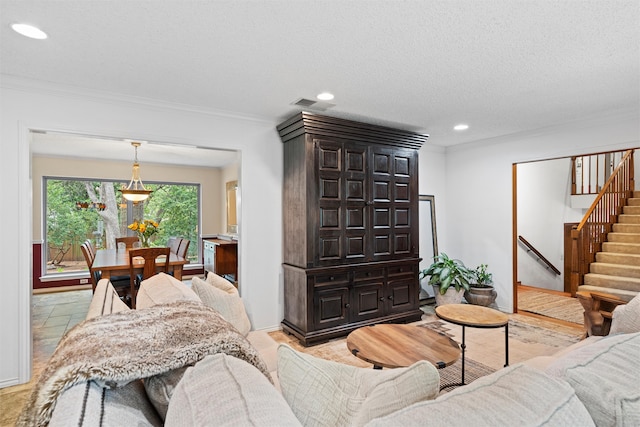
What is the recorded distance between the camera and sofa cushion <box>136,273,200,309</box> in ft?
5.40

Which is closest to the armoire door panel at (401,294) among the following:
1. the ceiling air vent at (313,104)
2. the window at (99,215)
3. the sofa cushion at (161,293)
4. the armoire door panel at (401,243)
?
the armoire door panel at (401,243)

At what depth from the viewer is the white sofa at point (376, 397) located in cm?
65

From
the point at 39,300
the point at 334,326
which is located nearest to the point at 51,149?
the point at 39,300

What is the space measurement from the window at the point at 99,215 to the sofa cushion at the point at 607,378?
6.74 metres

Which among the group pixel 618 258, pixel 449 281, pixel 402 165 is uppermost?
pixel 402 165

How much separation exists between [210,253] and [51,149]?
304 cm

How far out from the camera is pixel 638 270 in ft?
15.6

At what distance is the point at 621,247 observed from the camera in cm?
530

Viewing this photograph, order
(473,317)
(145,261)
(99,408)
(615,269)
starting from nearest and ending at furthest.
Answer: (99,408), (473,317), (145,261), (615,269)

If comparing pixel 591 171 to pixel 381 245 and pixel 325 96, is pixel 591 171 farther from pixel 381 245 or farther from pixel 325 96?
pixel 325 96

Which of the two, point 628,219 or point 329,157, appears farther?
point 628,219

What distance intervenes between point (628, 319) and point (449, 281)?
274cm

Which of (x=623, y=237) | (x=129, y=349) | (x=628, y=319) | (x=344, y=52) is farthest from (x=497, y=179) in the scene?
(x=129, y=349)

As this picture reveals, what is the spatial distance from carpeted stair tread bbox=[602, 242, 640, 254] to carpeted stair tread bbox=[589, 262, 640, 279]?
1.17 feet
